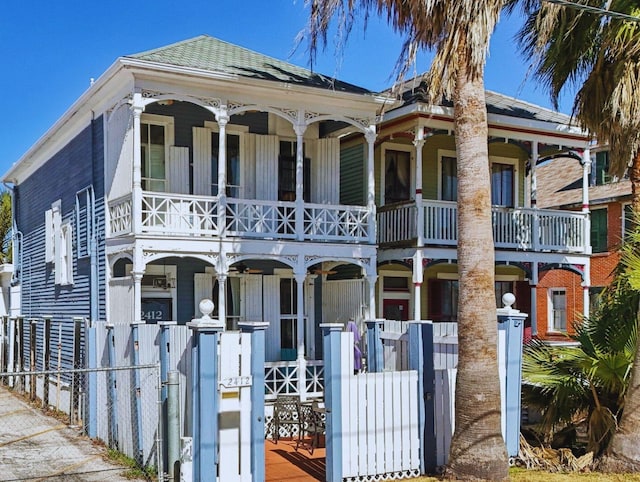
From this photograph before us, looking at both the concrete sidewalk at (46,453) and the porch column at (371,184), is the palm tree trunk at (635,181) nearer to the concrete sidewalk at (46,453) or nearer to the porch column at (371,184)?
the porch column at (371,184)

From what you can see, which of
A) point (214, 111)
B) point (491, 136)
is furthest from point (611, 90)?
point (214, 111)

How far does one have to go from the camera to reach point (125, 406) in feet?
35.6

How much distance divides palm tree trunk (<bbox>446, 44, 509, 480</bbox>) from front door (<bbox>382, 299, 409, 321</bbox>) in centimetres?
984

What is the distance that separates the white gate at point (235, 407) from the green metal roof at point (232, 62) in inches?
274

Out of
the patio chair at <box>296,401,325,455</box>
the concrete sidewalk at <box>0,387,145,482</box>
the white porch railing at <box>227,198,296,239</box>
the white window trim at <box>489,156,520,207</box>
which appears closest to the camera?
the concrete sidewalk at <box>0,387,145,482</box>

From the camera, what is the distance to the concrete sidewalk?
9953 mm

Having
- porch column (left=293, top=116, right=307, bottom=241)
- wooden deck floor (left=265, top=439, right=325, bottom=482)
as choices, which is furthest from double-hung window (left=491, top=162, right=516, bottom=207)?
wooden deck floor (left=265, top=439, right=325, bottom=482)

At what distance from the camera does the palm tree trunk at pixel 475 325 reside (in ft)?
30.3

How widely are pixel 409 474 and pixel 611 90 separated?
27.3 ft

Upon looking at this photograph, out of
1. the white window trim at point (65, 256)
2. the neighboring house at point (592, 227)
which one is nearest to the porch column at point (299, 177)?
the white window trim at point (65, 256)

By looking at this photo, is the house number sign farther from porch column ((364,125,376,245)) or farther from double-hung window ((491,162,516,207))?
double-hung window ((491,162,516,207))

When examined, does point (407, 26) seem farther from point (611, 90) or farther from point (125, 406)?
point (125, 406)

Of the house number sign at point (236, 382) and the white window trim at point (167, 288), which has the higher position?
the white window trim at point (167, 288)

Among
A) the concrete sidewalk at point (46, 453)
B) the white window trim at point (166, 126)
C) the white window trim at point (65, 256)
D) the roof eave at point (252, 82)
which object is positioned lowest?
the concrete sidewalk at point (46, 453)
